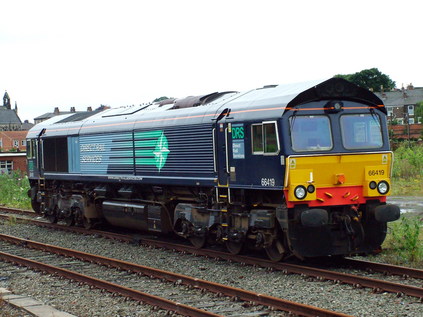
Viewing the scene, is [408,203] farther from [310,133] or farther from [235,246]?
[310,133]

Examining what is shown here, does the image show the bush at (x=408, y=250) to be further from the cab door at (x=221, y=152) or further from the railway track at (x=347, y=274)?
the cab door at (x=221, y=152)

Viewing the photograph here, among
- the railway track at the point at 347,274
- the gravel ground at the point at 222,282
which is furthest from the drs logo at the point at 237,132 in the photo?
the gravel ground at the point at 222,282

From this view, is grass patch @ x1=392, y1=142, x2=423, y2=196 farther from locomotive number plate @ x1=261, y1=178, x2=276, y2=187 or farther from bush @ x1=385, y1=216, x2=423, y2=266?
locomotive number plate @ x1=261, y1=178, x2=276, y2=187

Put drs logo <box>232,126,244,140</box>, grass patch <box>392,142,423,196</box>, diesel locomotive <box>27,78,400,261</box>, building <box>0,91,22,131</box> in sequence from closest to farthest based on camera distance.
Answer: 1. diesel locomotive <box>27,78,400,261</box>
2. drs logo <box>232,126,244,140</box>
3. grass patch <box>392,142,423,196</box>
4. building <box>0,91,22,131</box>

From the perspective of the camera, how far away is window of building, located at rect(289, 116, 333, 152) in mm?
11320

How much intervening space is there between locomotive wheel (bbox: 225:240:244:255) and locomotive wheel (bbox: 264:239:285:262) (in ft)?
2.42

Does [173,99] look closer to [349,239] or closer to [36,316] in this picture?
[349,239]

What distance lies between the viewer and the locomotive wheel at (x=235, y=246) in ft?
42.4

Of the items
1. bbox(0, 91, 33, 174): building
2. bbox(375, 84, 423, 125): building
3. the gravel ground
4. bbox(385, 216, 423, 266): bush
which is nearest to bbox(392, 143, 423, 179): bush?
bbox(385, 216, 423, 266): bush

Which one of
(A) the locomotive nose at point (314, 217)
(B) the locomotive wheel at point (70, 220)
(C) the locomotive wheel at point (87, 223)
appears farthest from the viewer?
(B) the locomotive wheel at point (70, 220)

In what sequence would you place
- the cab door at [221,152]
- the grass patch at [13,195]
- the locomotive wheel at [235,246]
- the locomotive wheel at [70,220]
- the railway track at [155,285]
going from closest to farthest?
the railway track at [155,285] → the cab door at [221,152] → the locomotive wheel at [235,246] → the locomotive wheel at [70,220] → the grass patch at [13,195]

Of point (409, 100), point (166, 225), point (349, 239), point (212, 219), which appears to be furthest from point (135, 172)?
point (409, 100)

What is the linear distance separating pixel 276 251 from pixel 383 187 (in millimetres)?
2289

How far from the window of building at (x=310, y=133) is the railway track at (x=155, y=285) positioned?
2.98m
